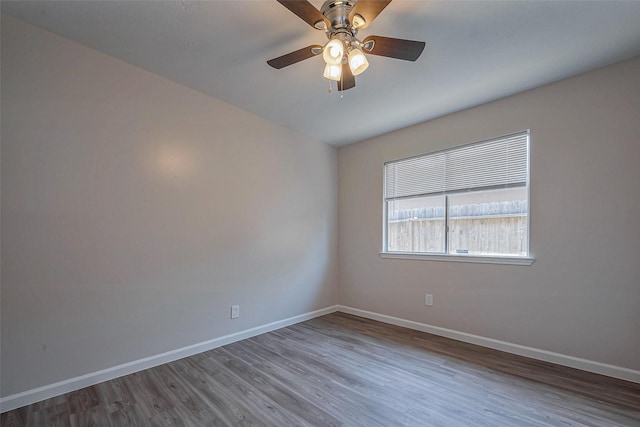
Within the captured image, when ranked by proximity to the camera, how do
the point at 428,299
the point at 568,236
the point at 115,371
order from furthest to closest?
1. the point at 428,299
2. the point at 568,236
3. the point at 115,371

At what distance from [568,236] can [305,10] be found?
278 cm

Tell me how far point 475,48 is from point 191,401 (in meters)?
3.27

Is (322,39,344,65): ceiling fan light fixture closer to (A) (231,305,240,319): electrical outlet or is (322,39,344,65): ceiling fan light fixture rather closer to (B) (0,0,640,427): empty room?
(B) (0,0,640,427): empty room

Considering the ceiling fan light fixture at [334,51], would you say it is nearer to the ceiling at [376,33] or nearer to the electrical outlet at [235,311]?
the ceiling at [376,33]

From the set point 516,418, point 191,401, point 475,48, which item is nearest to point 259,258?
point 191,401

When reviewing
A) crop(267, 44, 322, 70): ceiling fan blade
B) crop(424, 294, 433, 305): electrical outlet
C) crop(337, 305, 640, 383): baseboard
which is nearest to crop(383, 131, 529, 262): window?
crop(424, 294, 433, 305): electrical outlet

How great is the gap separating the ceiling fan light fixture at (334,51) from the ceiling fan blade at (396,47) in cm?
15

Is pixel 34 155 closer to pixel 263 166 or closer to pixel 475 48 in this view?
pixel 263 166

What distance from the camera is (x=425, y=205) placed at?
11.5ft

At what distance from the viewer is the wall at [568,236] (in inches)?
88.0

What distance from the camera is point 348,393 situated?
2061 mm

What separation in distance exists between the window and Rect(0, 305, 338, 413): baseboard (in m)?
2.08

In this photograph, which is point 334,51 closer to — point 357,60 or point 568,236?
point 357,60

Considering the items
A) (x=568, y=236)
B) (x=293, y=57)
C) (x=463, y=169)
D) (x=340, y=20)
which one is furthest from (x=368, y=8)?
(x=568, y=236)
